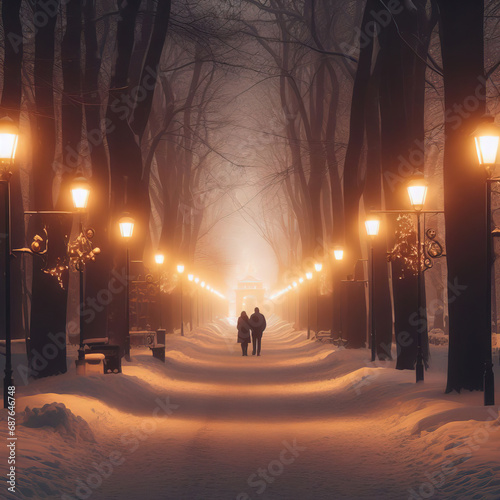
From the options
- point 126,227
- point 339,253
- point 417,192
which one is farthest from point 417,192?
point 339,253

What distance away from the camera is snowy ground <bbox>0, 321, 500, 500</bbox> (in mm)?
9234

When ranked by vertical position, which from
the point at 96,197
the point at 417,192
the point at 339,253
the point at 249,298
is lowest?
the point at 249,298

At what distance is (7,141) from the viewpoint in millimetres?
12719

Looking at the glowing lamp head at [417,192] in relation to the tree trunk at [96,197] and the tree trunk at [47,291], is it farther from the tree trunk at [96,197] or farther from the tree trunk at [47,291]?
the tree trunk at [96,197]

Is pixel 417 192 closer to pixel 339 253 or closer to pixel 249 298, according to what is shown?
pixel 339 253

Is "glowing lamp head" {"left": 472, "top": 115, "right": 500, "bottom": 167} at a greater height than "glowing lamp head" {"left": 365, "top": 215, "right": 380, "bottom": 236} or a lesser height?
greater

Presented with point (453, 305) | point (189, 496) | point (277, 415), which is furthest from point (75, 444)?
point (453, 305)

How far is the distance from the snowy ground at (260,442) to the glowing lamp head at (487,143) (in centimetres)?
345

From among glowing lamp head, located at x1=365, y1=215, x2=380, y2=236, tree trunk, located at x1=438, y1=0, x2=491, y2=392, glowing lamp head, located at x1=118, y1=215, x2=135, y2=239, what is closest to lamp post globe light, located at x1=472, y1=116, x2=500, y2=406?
tree trunk, located at x1=438, y1=0, x2=491, y2=392

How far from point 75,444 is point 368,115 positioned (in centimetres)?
1792

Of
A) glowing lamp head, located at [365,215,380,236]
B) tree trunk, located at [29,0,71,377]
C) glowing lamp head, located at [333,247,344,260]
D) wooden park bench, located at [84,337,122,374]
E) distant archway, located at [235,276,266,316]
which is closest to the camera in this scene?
tree trunk, located at [29,0,71,377]

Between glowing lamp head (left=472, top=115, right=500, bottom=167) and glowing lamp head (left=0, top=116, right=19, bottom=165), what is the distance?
6.56 meters

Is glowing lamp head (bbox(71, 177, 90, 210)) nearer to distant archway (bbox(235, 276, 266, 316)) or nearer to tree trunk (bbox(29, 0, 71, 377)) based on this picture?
tree trunk (bbox(29, 0, 71, 377))

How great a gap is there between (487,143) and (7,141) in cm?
675
